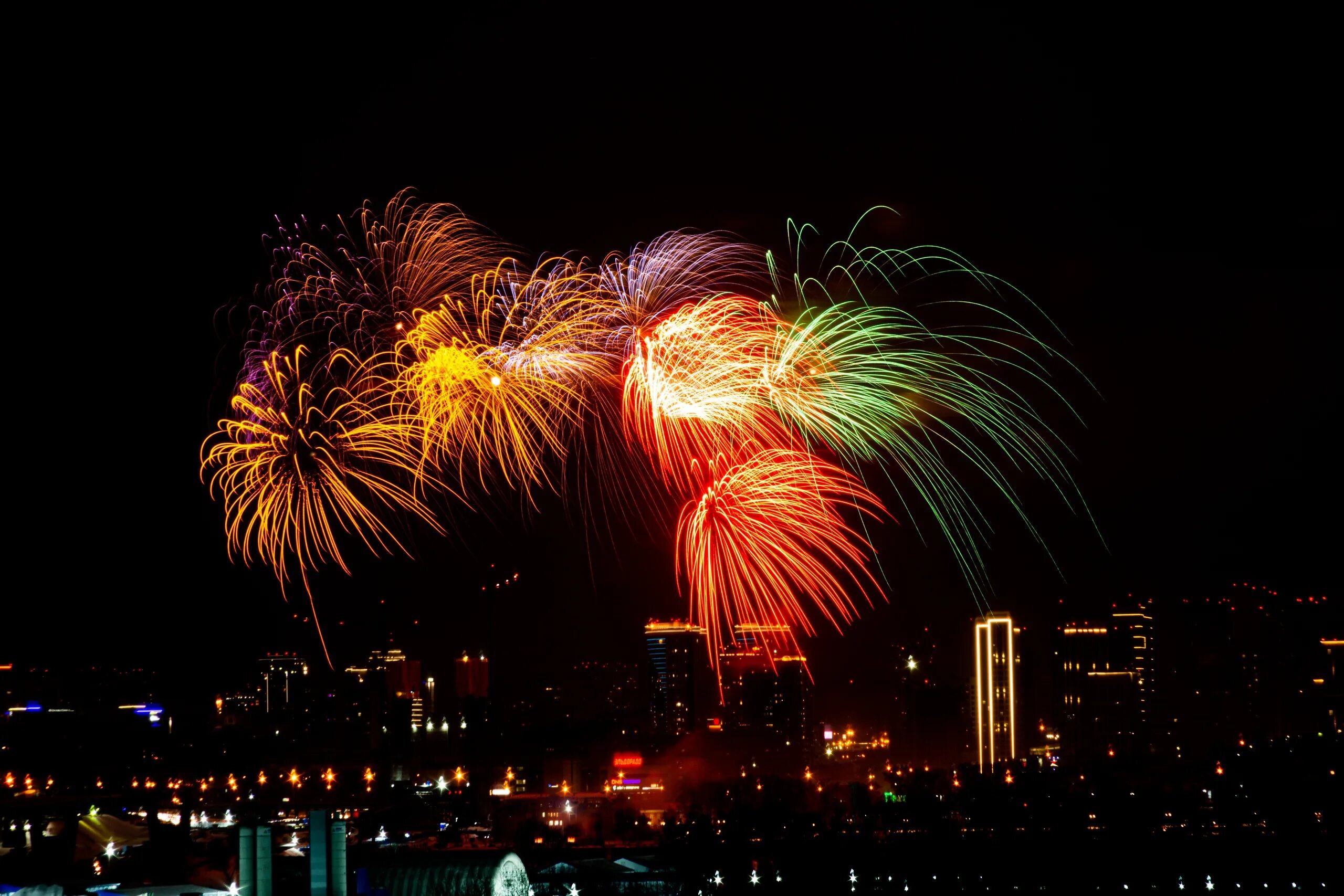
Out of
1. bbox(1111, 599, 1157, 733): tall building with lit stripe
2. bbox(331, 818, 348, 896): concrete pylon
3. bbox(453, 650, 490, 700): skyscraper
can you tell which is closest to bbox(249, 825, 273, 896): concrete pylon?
bbox(331, 818, 348, 896): concrete pylon

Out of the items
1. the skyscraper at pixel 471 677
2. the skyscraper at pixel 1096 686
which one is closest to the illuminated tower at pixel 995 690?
the skyscraper at pixel 1096 686

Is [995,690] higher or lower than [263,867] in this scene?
lower

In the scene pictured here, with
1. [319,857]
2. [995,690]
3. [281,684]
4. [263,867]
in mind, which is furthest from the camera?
[995,690]

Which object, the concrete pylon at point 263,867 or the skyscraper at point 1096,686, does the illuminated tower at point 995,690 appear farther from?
the concrete pylon at point 263,867

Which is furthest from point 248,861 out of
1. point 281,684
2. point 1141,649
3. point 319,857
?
point 1141,649

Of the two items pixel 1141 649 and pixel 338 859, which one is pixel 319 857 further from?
pixel 1141 649
